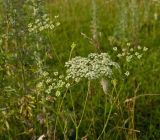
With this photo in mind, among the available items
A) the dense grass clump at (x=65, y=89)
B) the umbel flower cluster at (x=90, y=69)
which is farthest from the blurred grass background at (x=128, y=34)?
the umbel flower cluster at (x=90, y=69)

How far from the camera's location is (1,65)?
435 centimetres

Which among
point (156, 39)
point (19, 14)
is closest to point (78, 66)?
point (19, 14)

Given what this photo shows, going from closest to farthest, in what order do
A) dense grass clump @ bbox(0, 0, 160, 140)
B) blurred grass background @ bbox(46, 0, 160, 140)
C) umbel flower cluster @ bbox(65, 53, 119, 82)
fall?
umbel flower cluster @ bbox(65, 53, 119, 82) → dense grass clump @ bbox(0, 0, 160, 140) → blurred grass background @ bbox(46, 0, 160, 140)

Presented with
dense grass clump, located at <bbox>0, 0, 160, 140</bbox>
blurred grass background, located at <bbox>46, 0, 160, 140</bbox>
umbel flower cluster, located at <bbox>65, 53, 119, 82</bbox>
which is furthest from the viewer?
blurred grass background, located at <bbox>46, 0, 160, 140</bbox>

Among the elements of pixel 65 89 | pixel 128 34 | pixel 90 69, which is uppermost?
pixel 128 34

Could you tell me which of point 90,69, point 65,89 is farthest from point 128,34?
point 90,69

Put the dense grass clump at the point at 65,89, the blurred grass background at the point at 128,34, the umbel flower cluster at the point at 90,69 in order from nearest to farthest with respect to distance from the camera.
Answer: the umbel flower cluster at the point at 90,69 < the dense grass clump at the point at 65,89 < the blurred grass background at the point at 128,34

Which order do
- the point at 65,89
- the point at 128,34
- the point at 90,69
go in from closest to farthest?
1. the point at 90,69
2. the point at 65,89
3. the point at 128,34

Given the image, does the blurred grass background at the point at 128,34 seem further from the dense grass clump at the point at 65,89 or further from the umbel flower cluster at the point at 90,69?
the umbel flower cluster at the point at 90,69

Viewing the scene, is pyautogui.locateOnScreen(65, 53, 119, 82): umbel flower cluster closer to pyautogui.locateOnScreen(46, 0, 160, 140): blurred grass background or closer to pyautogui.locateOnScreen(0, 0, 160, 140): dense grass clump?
pyautogui.locateOnScreen(0, 0, 160, 140): dense grass clump

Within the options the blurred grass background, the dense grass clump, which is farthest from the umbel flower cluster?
the blurred grass background

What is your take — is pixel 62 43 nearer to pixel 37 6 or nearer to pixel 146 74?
pixel 146 74

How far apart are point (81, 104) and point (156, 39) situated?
2427 mm

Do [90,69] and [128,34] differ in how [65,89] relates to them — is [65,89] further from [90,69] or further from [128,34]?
[128,34]
